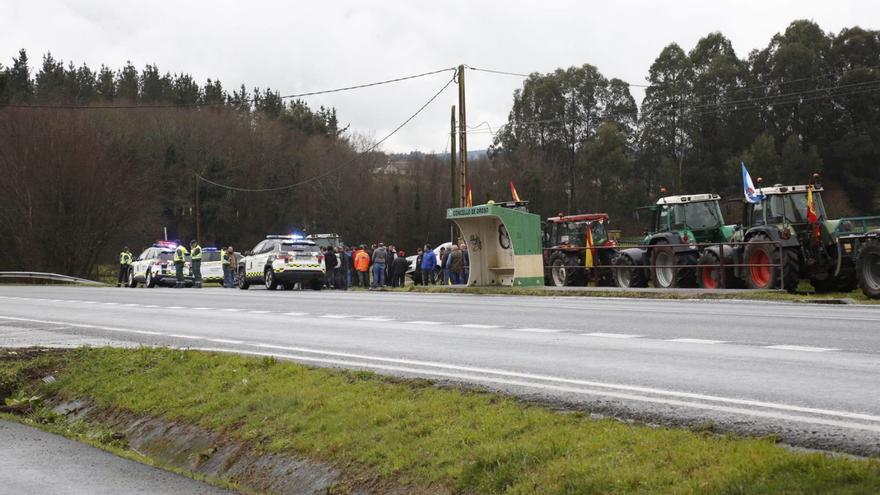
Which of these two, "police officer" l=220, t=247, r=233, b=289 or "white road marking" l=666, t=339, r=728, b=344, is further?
"police officer" l=220, t=247, r=233, b=289

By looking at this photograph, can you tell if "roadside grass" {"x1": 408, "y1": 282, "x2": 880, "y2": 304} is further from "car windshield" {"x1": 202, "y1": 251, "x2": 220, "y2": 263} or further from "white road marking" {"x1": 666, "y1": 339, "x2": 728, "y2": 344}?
"car windshield" {"x1": 202, "y1": 251, "x2": 220, "y2": 263}

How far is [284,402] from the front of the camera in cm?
944

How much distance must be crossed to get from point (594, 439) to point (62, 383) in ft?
27.3

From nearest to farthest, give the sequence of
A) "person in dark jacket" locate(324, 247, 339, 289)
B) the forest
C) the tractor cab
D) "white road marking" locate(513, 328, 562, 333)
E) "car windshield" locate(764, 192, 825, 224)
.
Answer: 1. "white road marking" locate(513, 328, 562, 333)
2. "car windshield" locate(764, 192, 825, 224)
3. the tractor cab
4. "person in dark jacket" locate(324, 247, 339, 289)
5. the forest

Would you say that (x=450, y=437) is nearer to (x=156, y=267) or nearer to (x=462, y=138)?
(x=462, y=138)

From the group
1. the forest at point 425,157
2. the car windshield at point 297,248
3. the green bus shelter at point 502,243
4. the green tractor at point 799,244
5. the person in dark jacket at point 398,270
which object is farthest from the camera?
the forest at point 425,157

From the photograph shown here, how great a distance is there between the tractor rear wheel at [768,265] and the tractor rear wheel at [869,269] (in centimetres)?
249

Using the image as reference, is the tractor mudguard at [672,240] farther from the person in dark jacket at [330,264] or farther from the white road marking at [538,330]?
the white road marking at [538,330]

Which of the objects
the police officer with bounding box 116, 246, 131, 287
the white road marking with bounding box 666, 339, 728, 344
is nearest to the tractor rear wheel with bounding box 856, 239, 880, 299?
the white road marking with bounding box 666, 339, 728, 344

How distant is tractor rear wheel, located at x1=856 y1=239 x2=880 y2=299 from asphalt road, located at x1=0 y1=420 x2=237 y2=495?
1726 cm

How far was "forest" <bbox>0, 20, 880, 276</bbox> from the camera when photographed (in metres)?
59.4

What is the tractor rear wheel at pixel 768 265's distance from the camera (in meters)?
24.3

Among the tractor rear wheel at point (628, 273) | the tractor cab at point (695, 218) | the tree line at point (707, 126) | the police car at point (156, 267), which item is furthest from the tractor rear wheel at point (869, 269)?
the tree line at point (707, 126)

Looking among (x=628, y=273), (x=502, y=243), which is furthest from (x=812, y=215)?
(x=502, y=243)
